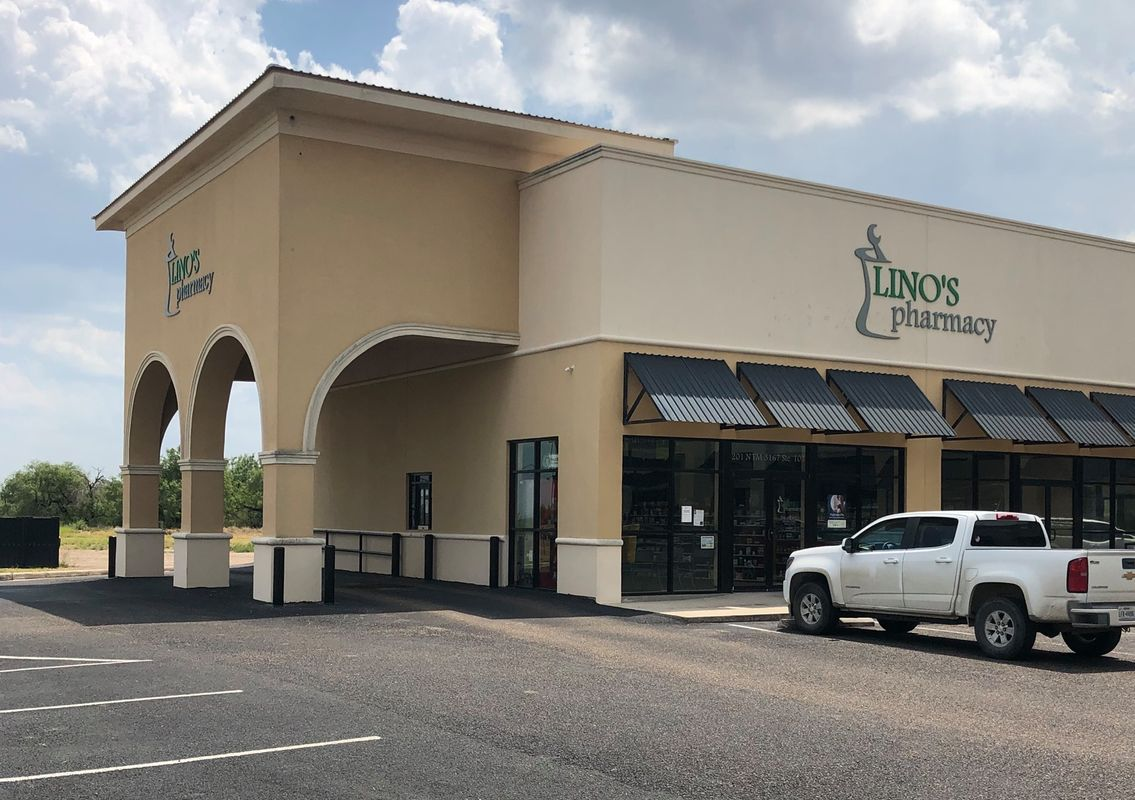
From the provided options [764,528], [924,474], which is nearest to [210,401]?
[764,528]

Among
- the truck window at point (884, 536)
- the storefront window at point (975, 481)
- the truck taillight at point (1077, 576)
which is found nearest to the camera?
the truck taillight at point (1077, 576)

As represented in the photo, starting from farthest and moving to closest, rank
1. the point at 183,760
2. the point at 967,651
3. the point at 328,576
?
the point at 328,576 → the point at 967,651 → the point at 183,760

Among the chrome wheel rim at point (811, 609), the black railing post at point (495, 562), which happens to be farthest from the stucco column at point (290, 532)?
the chrome wheel rim at point (811, 609)

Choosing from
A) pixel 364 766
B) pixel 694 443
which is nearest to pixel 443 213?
pixel 694 443

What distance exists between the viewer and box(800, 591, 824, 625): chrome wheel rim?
1808cm

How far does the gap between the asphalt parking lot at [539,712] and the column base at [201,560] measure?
21.5 feet

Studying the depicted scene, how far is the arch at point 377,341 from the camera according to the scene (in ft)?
74.1

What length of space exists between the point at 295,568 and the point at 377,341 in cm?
437

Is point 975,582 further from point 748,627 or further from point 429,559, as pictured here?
point 429,559

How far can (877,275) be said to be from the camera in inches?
1013

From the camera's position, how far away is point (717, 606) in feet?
69.7

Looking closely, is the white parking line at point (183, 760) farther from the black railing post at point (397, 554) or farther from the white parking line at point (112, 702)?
the black railing post at point (397, 554)

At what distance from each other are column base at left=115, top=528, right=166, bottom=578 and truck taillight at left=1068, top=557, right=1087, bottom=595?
830 inches

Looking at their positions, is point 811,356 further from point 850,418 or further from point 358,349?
point 358,349
